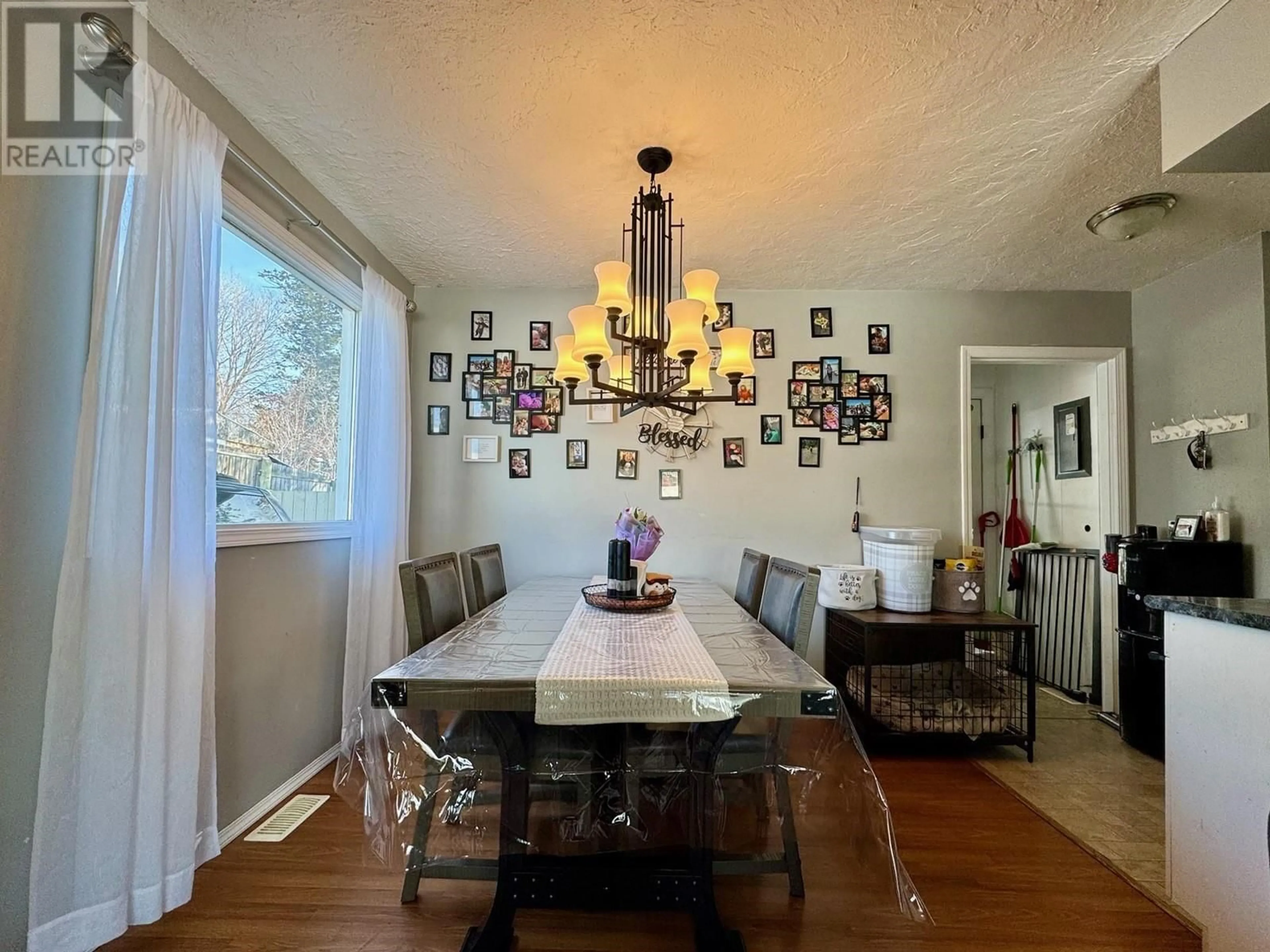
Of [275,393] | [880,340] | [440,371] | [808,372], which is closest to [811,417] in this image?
[808,372]

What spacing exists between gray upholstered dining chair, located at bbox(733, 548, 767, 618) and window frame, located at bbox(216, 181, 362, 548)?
173 cm

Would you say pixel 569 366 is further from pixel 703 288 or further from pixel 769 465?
pixel 769 465

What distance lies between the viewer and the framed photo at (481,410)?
312cm

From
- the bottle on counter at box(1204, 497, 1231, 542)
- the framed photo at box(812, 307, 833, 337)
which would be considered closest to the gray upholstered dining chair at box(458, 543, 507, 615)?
the framed photo at box(812, 307, 833, 337)

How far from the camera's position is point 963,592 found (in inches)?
106

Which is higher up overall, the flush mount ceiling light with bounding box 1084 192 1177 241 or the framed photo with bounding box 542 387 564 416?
the flush mount ceiling light with bounding box 1084 192 1177 241

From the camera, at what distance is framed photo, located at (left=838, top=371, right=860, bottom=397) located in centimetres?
308

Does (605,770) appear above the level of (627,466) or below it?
below

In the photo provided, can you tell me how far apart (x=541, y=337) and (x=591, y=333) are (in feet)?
5.13

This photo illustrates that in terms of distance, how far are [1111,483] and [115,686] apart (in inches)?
165

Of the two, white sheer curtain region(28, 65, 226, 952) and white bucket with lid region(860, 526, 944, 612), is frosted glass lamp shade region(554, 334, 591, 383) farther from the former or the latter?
white bucket with lid region(860, 526, 944, 612)

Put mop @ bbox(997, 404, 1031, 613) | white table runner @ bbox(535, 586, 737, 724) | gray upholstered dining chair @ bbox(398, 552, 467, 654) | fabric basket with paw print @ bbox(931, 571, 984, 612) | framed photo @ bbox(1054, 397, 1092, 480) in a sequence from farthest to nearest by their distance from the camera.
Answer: mop @ bbox(997, 404, 1031, 613)
framed photo @ bbox(1054, 397, 1092, 480)
fabric basket with paw print @ bbox(931, 571, 984, 612)
gray upholstered dining chair @ bbox(398, 552, 467, 654)
white table runner @ bbox(535, 586, 737, 724)

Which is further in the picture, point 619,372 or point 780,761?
point 619,372

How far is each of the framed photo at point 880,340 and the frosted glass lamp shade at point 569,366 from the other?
76.4 inches
